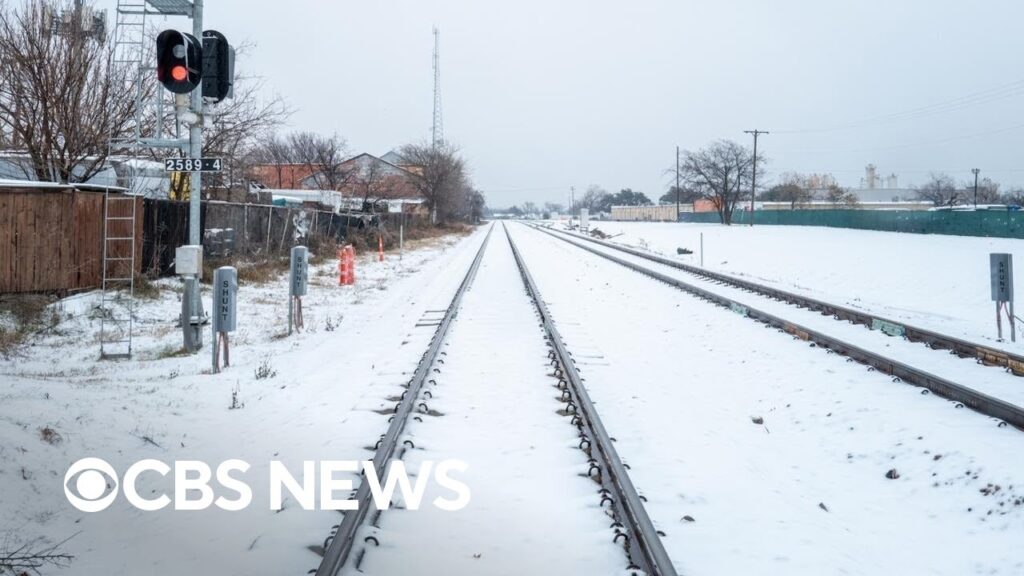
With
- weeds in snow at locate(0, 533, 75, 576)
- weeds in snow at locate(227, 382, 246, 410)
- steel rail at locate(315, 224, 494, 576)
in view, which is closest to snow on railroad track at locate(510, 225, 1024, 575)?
steel rail at locate(315, 224, 494, 576)

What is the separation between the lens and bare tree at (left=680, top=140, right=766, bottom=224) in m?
90.2

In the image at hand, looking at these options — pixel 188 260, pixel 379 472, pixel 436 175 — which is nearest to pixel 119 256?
pixel 188 260

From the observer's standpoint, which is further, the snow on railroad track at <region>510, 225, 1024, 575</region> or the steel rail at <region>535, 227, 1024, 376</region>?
the steel rail at <region>535, 227, 1024, 376</region>

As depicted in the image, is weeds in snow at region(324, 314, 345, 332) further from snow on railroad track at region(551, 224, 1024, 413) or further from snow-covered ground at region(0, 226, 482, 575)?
snow on railroad track at region(551, 224, 1024, 413)

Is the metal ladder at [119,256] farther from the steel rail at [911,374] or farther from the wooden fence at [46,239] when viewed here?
the steel rail at [911,374]

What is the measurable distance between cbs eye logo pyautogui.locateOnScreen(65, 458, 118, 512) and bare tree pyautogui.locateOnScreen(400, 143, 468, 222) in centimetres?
7333

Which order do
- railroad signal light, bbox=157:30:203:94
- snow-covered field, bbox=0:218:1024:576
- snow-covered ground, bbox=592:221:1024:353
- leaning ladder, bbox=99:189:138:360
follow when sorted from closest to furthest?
snow-covered field, bbox=0:218:1024:576
railroad signal light, bbox=157:30:203:94
leaning ladder, bbox=99:189:138:360
snow-covered ground, bbox=592:221:1024:353

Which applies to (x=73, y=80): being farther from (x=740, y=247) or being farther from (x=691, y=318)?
(x=740, y=247)

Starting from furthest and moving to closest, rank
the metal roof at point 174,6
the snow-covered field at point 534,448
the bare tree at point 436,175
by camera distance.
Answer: the bare tree at point 436,175 → the metal roof at point 174,6 → the snow-covered field at point 534,448

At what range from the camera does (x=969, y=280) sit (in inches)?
957

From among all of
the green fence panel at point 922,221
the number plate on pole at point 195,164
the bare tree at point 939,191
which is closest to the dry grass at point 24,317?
the number plate on pole at point 195,164

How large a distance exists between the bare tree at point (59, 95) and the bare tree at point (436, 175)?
198 feet

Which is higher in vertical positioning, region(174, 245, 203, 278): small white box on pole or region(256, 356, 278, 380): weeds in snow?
region(174, 245, 203, 278): small white box on pole

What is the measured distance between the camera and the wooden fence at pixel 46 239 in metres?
13.7
